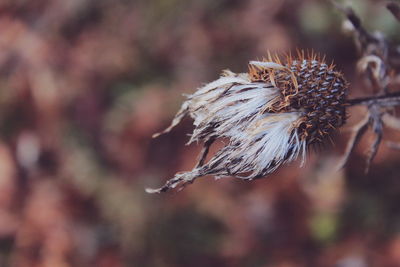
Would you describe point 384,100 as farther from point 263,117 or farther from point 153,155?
point 153,155

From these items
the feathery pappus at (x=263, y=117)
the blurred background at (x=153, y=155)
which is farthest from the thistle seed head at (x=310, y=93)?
the blurred background at (x=153, y=155)

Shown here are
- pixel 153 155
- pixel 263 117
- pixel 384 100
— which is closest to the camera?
pixel 263 117

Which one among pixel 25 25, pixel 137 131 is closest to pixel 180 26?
pixel 137 131

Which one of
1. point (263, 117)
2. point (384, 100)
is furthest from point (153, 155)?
point (263, 117)

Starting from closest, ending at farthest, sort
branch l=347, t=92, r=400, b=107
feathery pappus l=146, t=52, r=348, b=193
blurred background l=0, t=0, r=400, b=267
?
feathery pappus l=146, t=52, r=348, b=193 < branch l=347, t=92, r=400, b=107 < blurred background l=0, t=0, r=400, b=267

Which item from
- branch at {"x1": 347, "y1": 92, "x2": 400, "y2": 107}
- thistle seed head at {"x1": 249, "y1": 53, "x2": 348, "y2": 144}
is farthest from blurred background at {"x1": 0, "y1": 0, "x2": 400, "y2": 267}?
thistle seed head at {"x1": 249, "y1": 53, "x2": 348, "y2": 144}

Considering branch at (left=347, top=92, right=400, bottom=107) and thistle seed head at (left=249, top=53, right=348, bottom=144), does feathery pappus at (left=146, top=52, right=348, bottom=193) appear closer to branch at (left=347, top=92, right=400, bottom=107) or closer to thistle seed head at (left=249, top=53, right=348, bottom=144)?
thistle seed head at (left=249, top=53, right=348, bottom=144)
